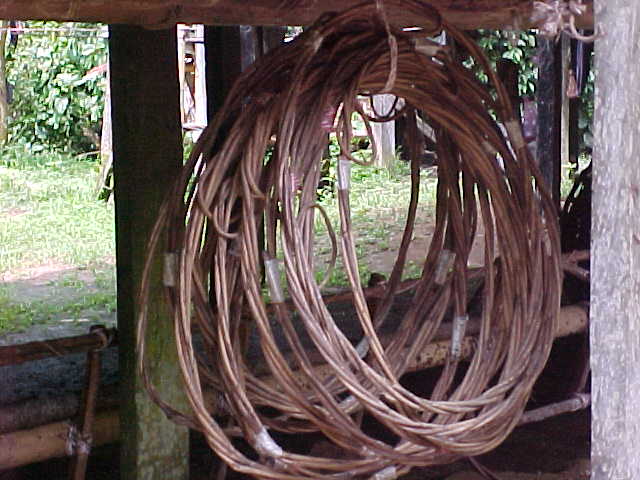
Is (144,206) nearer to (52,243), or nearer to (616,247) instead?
(616,247)

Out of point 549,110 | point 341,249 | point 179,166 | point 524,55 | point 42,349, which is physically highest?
point 524,55

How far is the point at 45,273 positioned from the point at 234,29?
2.84 m

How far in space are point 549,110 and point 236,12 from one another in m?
4.04

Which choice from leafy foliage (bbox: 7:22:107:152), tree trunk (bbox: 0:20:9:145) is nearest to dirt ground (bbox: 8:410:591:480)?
tree trunk (bbox: 0:20:9:145)

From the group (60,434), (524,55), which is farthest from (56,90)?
(60,434)

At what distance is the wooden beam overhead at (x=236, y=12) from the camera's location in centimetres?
183

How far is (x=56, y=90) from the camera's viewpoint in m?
10.7

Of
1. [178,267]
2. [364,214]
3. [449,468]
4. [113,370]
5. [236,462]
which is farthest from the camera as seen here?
[364,214]

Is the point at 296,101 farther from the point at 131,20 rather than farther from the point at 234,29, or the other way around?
the point at 234,29

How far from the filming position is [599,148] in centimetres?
146

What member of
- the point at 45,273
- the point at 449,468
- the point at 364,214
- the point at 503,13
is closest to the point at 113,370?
the point at 449,468

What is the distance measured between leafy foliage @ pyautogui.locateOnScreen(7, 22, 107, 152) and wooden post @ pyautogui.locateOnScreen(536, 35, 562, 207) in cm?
556

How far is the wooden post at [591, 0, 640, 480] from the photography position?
56.4 inches

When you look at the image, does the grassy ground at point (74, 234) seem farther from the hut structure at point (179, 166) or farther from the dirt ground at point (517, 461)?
the hut structure at point (179, 166)
